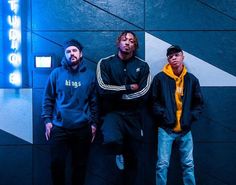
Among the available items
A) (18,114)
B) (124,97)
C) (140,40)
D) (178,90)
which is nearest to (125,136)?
(124,97)

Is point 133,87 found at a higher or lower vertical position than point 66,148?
higher

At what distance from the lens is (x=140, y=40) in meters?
4.25

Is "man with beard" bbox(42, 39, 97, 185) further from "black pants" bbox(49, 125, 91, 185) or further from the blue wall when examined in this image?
the blue wall

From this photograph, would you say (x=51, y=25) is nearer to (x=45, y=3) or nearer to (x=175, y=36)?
(x=45, y=3)

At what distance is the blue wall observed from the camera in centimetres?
423

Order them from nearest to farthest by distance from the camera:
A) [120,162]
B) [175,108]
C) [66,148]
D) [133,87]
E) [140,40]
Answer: [133,87], [66,148], [175,108], [120,162], [140,40]

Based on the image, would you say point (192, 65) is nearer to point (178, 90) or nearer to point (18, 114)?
point (178, 90)

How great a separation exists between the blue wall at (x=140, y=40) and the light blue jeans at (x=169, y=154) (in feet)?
1.44

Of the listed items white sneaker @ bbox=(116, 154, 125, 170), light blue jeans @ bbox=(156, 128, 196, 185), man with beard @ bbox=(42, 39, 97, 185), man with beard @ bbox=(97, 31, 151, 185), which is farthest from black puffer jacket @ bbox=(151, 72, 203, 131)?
man with beard @ bbox=(42, 39, 97, 185)

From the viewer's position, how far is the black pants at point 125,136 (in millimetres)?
3604

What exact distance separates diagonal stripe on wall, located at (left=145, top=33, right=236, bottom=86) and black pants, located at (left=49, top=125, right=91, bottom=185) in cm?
123

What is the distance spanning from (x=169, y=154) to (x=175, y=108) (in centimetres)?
53

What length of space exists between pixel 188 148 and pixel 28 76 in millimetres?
2135

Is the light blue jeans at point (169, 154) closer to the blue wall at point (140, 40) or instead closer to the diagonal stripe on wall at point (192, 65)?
the blue wall at point (140, 40)
